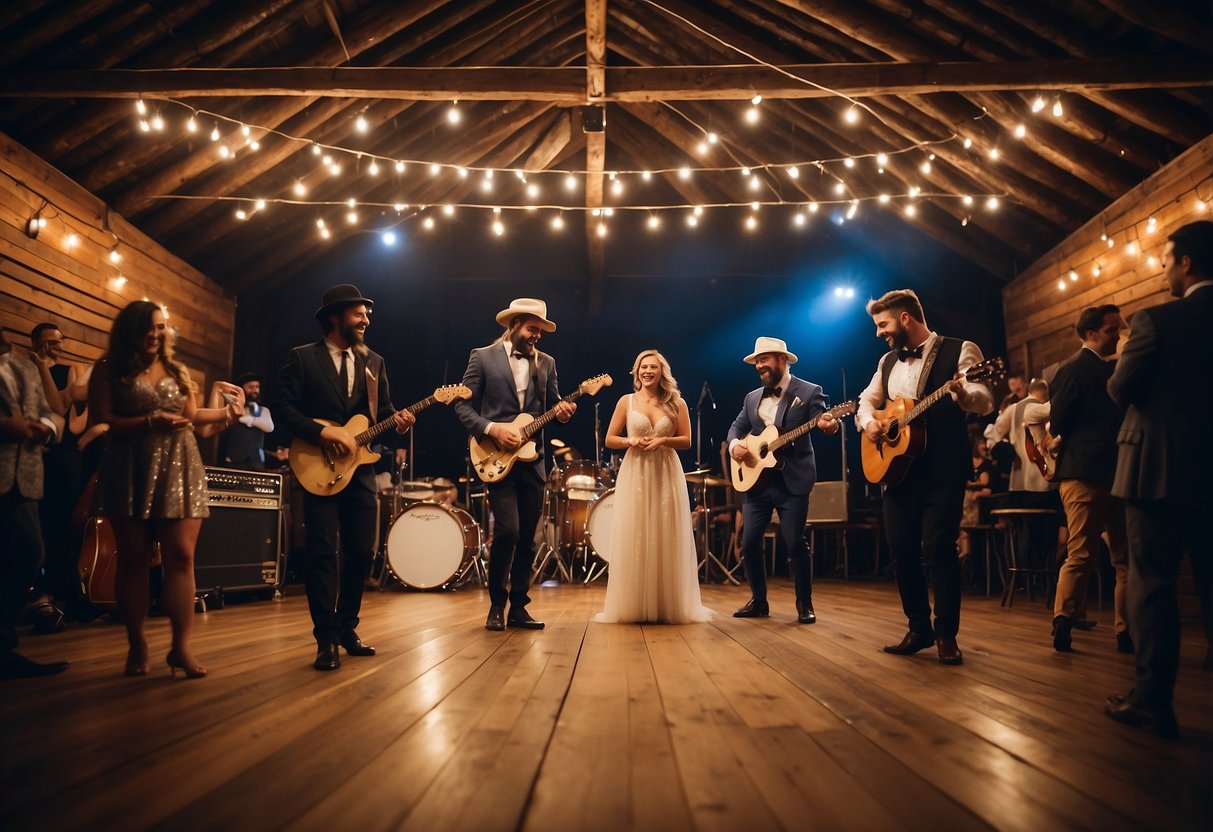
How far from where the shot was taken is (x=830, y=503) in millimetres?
10453

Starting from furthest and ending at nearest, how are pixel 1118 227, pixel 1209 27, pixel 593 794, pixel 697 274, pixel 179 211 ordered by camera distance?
pixel 697 274 < pixel 179 211 < pixel 1118 227 < pixel 1209 27 < pixel 593 794

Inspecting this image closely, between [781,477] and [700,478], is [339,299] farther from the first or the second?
[700,478]

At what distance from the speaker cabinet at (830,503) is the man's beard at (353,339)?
25.8 feet

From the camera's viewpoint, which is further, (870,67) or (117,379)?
(870,67)

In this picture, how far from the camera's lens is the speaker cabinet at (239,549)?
20.3 ft

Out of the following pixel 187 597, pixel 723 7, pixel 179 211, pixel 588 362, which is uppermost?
pixel 723 7

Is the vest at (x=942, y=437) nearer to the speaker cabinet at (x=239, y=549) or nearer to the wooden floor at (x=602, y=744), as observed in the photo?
the wooden floor at (x=602, y=744)

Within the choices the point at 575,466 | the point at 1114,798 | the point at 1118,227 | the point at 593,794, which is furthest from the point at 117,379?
the point at 1118,227

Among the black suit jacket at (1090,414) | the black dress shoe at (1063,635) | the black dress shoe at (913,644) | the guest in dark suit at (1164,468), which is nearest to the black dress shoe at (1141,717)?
the guest in dark suit at (1164,468)

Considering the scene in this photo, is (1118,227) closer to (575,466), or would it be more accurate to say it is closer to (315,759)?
(575,466)

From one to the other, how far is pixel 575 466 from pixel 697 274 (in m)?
4.89

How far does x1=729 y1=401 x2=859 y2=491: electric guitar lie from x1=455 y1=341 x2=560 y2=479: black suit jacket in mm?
1435

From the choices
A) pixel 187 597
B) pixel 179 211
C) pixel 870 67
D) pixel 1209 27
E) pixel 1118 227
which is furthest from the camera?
pixel 179 211

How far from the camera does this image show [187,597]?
9.70 feet
